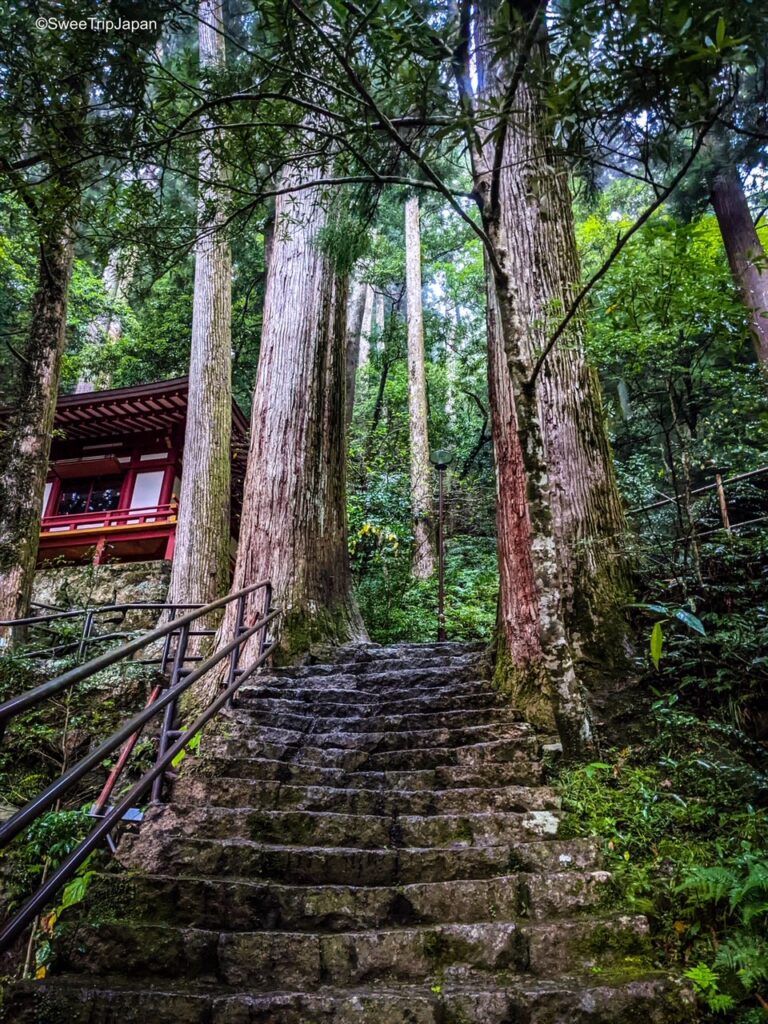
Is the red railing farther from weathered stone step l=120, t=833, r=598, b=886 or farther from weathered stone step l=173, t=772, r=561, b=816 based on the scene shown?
weathered stone step l=120, t=833, r=598, b=886

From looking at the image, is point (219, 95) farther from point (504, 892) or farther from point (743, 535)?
point (743, 535)

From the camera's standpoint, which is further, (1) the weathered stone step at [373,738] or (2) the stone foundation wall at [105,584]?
(2) the stone foundation wall at [105,584]

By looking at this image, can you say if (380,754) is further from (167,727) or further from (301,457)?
(301,457)

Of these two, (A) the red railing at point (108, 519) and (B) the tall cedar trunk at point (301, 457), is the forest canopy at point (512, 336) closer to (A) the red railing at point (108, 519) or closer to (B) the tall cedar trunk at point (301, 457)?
(B) the tall cedar trunk at point (301, 457)

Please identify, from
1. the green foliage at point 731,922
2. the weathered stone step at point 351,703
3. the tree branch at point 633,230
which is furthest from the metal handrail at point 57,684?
the tree branch at point 633,230

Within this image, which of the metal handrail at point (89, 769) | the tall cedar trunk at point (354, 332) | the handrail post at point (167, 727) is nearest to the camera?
the metal handrail at point (89, 769)

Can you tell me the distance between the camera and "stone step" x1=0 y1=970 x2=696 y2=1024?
1826 mm

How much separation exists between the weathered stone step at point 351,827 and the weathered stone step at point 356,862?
Answer: 11cm

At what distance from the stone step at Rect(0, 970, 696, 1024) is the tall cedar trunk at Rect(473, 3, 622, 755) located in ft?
4.27

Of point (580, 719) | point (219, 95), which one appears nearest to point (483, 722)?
point (580, 719)

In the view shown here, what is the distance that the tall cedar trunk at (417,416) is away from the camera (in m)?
9.97

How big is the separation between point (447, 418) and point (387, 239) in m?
6.99

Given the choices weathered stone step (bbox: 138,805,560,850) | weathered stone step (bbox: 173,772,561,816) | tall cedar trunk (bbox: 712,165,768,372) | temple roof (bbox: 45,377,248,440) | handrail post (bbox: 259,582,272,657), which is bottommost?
weathered stone step (bbox: 138,805,560,850)

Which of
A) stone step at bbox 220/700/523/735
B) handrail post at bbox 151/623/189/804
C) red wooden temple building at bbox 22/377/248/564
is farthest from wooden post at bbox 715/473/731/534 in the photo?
red wooden temple building at bbox 22/377/248/564
